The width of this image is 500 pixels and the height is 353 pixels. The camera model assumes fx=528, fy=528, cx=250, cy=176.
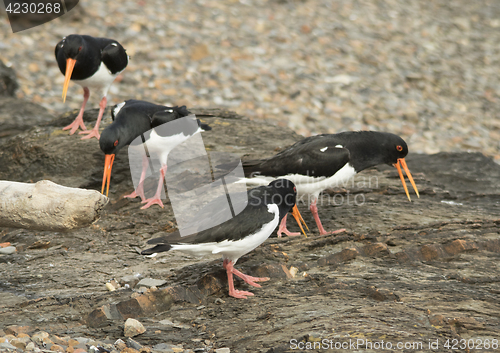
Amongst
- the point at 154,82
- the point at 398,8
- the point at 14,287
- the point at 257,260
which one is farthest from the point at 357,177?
the point at 398,8

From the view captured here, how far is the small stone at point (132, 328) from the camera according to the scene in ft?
12.9

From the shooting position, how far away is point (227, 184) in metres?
6.76

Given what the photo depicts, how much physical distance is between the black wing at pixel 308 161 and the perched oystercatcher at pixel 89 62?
9.29 feet

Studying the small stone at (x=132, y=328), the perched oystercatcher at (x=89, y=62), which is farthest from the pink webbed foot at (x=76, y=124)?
the small stone at (x=132, y=328)

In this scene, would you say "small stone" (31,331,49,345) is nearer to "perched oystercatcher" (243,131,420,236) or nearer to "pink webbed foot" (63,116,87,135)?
"perched oystercatcher" (243,131,420,236)

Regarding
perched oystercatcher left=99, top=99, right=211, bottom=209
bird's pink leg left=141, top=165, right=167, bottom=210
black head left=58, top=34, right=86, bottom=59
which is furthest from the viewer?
black head left=58, top=34, right=86, bottom=59

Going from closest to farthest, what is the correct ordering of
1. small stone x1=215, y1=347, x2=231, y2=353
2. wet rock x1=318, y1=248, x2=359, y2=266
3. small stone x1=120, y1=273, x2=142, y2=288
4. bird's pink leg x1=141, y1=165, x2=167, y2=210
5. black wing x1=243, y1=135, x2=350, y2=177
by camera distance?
small stone x1=215, y1=347, x2=231, y2=353 → small stone x1=120, y1=273, x2=142, y2=288 → wet rock x1=318, y1=248, x2=359, y2=266 → black wing x1=243, y1=135, x2=350, y2=177 → bird's pink leg x1=141, y1=165, x2=167, y2=210

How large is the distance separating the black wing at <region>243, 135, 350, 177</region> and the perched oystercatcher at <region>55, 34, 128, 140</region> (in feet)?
9.29

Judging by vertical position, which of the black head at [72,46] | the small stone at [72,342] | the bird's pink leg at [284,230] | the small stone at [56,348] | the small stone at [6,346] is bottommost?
the bird's pink leg at [284,230]

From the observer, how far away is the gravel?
1261 centimetres

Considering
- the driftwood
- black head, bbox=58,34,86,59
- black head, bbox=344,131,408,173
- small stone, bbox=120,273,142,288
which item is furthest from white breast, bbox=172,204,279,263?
black head, bbox=58,34,86,59

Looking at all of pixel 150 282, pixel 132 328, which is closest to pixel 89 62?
pixel 150 282

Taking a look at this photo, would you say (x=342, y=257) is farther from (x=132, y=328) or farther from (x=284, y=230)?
(x=132, y=328)

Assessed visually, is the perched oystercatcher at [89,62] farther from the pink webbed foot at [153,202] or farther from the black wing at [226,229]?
the black wing at [226,229]
